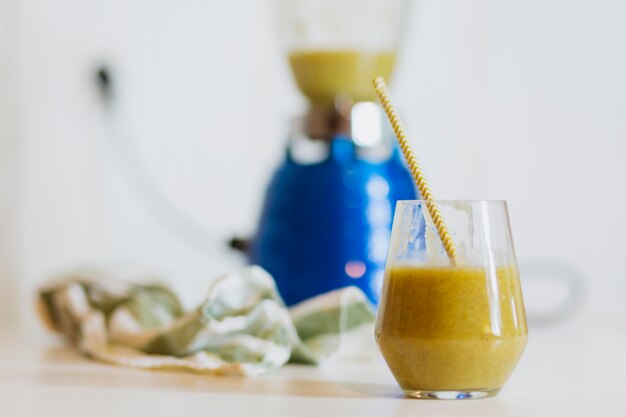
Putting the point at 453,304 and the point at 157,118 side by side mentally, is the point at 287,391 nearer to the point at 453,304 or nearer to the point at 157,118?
the point at 453,304

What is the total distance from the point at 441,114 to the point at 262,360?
2.63ft

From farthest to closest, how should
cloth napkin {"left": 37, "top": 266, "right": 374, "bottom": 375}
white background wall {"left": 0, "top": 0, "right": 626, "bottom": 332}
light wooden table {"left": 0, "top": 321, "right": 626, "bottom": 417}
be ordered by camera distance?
white background wall {"left": 0, "top": 0, "right": 626, "bottom": 332} < cloth napkin {"left": 37, "top": 266, "right": 374, "bottom": 375} < light wooden table {"left": 0, "top": 321, "right": 626, "bottom": 417}

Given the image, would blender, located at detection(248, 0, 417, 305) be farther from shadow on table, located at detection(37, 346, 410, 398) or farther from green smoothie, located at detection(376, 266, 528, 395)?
green smoothie, located at detection(376, 266, 528, 395)

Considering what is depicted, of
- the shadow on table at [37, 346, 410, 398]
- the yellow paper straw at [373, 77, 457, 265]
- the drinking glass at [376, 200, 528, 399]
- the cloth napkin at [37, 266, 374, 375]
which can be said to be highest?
the yellow paper straw at [373, 77, 457, 265]

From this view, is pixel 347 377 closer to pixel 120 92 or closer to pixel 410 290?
pixel 410 290

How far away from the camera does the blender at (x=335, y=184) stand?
4.09 ft

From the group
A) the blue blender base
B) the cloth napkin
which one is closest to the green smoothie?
the cloth napkin

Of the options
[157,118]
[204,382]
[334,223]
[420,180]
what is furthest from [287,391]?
[157,118]

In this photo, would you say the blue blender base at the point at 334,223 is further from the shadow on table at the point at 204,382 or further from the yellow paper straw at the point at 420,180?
the yellow paper straw at the point at 420,180

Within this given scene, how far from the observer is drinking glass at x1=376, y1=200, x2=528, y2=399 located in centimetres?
80

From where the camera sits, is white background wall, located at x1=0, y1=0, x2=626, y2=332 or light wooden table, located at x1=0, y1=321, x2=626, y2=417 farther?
white background wall, located at x1=0, y1=0, x2=626, y2=332

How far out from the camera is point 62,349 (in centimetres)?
123

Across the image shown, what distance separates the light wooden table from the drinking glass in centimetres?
2

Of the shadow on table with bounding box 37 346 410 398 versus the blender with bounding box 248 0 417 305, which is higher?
the blender with bounding box 248 0 417 305
